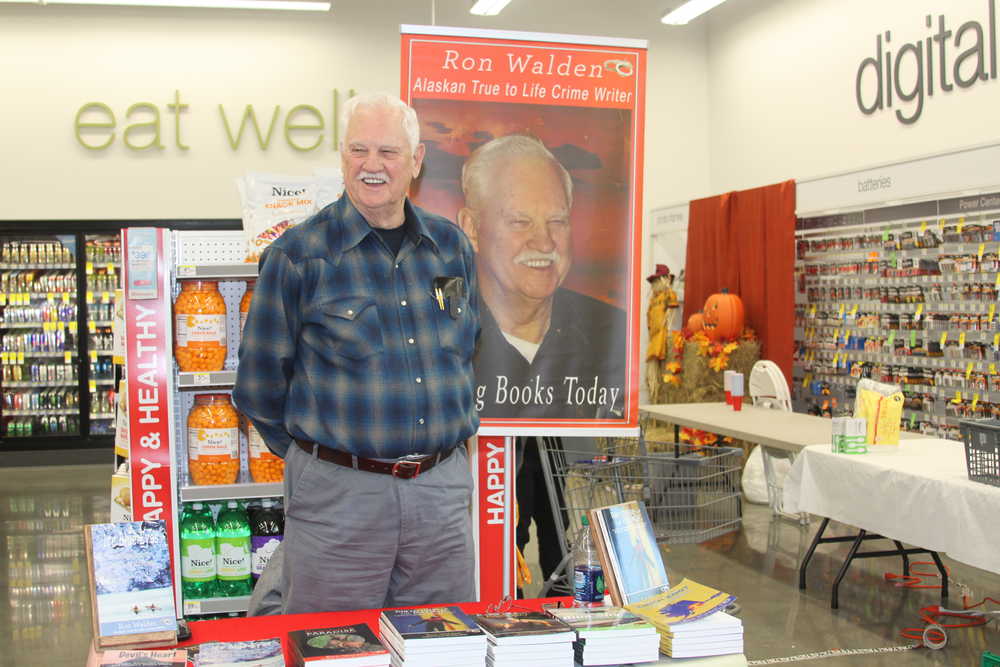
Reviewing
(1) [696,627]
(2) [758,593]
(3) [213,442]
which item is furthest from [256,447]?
(2) [758,593]

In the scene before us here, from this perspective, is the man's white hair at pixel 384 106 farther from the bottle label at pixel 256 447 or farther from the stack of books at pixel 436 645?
the bottle label at pixel 256 447

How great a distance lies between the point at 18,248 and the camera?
35.1 ft

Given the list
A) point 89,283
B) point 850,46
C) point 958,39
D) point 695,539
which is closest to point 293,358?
point 695,539

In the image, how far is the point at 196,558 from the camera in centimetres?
396

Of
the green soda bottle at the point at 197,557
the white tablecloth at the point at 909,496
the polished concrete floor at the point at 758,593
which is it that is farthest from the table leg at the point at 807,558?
the green soda bottle at the point at 197,557

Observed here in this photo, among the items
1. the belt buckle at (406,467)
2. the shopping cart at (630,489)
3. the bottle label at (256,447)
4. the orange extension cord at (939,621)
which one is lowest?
the orange extension cord at (939,621)

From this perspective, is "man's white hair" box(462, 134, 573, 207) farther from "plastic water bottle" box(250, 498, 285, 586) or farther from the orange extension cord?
the orange extension cord

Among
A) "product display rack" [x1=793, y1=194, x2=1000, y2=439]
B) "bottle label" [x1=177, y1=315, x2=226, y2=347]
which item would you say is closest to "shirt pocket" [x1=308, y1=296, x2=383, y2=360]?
"bottle label" [x1=177, y1=315, x2=226, y2=347]

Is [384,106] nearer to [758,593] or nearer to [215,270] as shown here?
[215,270]

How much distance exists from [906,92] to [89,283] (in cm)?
826

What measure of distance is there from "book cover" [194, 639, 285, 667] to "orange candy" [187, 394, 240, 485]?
1.86 metres

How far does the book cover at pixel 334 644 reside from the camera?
188 cm

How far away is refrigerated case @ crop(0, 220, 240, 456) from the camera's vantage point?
35.0ft

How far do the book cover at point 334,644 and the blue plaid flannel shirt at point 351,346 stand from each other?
60cm
